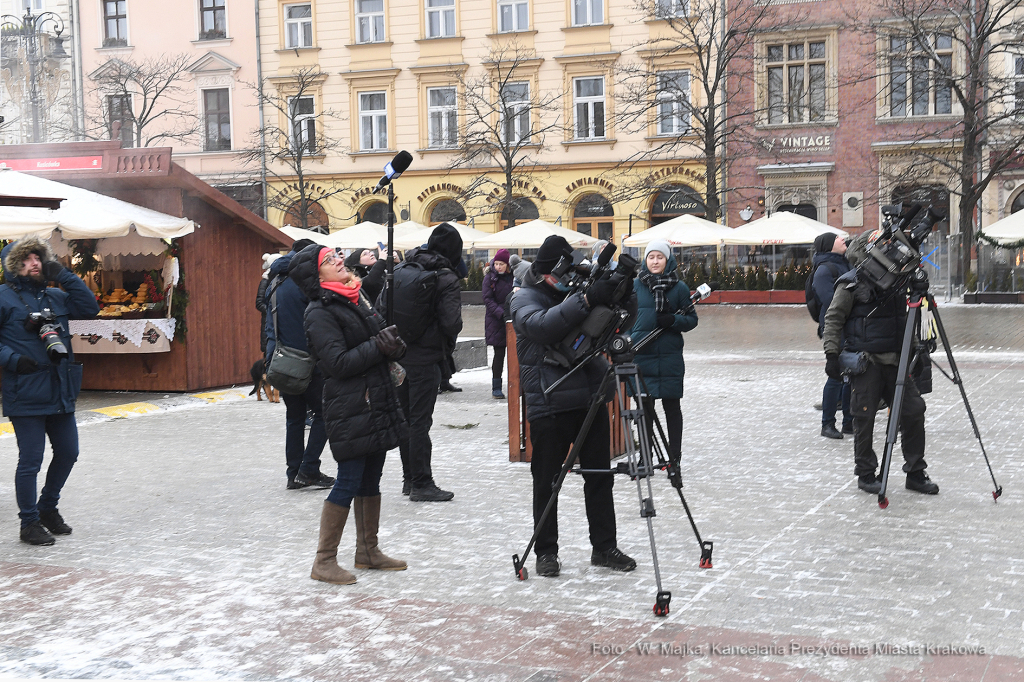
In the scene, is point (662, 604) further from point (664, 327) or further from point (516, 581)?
point (664, 327)

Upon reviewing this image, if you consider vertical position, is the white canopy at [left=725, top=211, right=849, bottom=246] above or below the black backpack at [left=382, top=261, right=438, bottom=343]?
above

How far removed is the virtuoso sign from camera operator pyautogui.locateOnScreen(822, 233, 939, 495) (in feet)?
95.8

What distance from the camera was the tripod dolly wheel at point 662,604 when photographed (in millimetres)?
4816

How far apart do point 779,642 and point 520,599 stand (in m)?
1.23

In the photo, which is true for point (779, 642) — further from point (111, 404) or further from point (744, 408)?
point (111, 404)

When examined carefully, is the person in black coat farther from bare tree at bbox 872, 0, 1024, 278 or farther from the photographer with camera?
bare tree at bbox 872, 0, 1024, 278

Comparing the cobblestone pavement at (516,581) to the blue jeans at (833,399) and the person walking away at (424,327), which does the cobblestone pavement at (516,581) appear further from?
the blue jeans at (833,399)

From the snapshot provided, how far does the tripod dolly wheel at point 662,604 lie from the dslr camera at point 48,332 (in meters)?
3.72

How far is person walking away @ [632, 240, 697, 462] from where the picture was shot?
7805 millimetres

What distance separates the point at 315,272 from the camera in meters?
5.48

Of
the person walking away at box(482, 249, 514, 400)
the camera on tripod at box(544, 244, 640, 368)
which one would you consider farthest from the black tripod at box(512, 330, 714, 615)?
the person walking away at box(482, 249, 514, 400)

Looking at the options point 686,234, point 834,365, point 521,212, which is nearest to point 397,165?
point 834,365

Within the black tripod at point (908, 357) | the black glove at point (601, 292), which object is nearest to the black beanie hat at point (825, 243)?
the black tripod at point (908, 357)

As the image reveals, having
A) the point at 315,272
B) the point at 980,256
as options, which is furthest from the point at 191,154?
A: the point at 315,272
